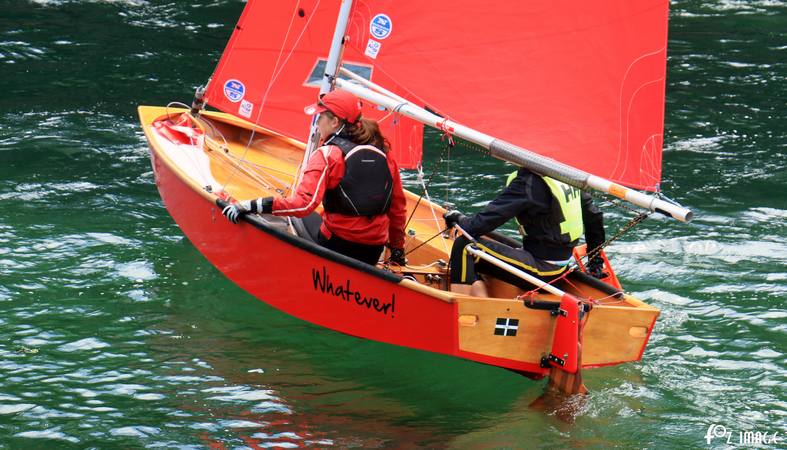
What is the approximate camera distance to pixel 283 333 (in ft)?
25.7

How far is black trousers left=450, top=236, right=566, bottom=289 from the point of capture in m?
6.87

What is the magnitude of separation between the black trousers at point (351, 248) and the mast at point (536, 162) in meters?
0.96

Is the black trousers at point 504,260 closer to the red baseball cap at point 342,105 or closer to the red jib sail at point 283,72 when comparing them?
the red baseball cap at point 342,105

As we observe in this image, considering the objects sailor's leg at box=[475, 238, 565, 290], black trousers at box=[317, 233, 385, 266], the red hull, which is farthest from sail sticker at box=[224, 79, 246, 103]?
sailor's leg at box=[475, 238, 565, 290]

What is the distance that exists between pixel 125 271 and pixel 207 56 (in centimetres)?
757

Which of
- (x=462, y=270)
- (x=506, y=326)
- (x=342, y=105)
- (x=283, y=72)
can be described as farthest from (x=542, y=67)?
(x=283, y=72)

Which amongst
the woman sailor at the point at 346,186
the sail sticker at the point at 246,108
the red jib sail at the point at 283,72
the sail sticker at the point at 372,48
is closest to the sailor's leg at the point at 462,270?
the woman sailor at the point at 346,186

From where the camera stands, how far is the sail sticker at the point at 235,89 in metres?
8.92

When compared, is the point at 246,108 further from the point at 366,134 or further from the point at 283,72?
the point at 366,134

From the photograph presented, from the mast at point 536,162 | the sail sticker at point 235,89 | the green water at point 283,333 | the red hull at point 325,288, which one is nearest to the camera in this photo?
the mast at point 536,162

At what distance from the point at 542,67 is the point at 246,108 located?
3066 millimetres

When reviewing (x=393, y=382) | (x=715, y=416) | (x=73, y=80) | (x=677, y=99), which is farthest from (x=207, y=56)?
(x=715, y=416)

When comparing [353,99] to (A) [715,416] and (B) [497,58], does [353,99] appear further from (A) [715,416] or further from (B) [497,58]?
(A) [715,416]

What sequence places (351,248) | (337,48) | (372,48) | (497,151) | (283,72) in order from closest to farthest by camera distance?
(497,151) < (351,248) < (372,48) < (337,48) < (283,72)
